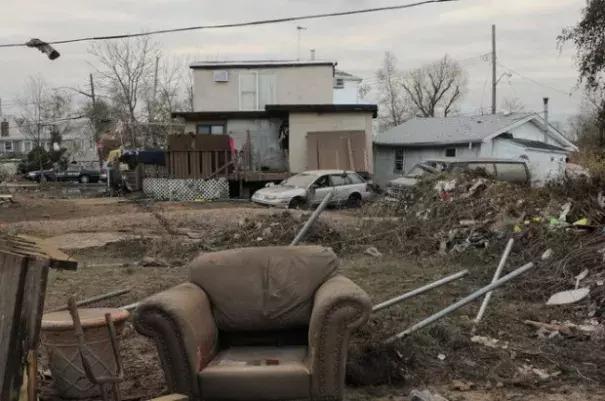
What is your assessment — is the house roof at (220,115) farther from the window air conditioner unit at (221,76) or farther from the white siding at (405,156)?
the white siding at (405,156)

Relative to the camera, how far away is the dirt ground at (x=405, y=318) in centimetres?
459

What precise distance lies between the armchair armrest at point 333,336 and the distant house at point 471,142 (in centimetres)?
2429

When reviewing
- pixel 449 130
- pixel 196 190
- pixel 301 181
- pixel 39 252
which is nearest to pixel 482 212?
pixel 301 181

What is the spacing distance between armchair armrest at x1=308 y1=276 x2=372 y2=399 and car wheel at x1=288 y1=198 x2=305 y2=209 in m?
14.7

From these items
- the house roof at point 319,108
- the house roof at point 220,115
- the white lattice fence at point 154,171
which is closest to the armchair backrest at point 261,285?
the white lattice fence at point 154,171

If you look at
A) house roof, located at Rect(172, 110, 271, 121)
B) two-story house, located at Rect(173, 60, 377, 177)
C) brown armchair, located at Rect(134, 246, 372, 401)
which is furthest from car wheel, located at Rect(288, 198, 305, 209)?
brown armchair, located at Rect(134, 246, 372, 401)

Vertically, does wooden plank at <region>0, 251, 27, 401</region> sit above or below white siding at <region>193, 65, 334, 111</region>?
below

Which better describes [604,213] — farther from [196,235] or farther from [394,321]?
[196,235]

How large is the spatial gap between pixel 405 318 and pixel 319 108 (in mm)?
19723

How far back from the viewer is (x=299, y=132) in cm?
2556

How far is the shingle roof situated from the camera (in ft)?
91.8

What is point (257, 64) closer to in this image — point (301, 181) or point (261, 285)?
point (301, 181)

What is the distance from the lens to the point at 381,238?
11.8 metres

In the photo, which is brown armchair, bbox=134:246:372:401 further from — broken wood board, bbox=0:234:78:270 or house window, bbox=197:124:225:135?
house window, bbox=197:124:225:135
